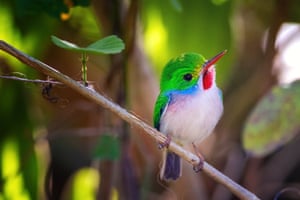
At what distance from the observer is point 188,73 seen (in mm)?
1177

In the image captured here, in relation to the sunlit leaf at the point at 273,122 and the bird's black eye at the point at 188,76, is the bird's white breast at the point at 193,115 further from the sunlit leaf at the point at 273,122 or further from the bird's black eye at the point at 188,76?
the sunlit leaf at the point at 273,122

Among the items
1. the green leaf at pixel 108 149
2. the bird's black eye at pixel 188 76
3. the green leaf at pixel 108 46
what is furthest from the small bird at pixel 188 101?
the green leaf at pixel 108 149

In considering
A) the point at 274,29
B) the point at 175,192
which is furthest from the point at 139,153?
the point at 274,29

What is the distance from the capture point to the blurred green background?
1.64 meters

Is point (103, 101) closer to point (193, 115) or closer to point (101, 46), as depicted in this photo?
point (101, 46)

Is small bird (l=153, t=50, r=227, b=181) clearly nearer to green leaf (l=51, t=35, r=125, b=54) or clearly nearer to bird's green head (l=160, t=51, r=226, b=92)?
bird's green head (l=160, t=51, r=226, b=92)

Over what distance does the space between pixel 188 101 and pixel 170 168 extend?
0.27 metres

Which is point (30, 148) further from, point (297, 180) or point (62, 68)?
point (297, 180)

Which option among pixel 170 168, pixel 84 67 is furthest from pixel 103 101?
pixel 170 168

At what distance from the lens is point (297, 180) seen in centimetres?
254

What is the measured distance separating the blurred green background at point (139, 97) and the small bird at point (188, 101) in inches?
10.5

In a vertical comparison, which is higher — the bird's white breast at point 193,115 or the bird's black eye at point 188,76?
the bird's black eye at point 188,76

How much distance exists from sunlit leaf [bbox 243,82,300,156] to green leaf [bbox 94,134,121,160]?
28 centimetres

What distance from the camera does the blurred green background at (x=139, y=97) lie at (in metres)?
1.64
